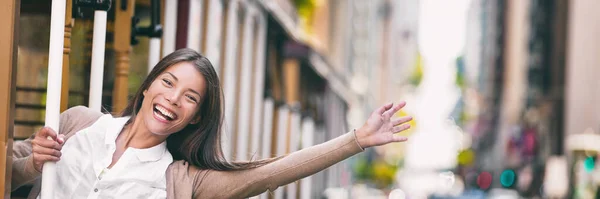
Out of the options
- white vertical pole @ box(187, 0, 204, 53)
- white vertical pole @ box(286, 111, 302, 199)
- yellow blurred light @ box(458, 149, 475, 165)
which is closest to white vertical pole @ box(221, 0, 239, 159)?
white vertical pole @ box(187, 0, 204, 53)

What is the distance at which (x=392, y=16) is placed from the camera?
309ft

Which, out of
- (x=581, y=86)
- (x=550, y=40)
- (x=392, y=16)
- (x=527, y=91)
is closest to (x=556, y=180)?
(x=581, y=86)

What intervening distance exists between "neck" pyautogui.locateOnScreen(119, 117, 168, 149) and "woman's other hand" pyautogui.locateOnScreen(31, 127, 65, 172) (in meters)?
0.24

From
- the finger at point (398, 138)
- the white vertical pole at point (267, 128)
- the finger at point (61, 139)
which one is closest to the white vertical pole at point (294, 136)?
the white vertical pole at point (267, 128)

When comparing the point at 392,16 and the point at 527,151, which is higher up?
the point at 392,16

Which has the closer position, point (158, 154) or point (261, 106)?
point (158, 154)

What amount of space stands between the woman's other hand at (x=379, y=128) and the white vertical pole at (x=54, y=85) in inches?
35.9

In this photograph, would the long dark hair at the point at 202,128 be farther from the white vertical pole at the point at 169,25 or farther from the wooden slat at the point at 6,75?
the white vertical pole at the point at 169,25

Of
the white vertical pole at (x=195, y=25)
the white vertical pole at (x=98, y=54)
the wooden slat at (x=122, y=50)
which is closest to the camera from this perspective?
the white vertical pole at (x=98, y=54)

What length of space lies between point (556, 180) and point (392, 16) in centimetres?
5885

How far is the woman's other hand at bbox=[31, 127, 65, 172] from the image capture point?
3.67 meters

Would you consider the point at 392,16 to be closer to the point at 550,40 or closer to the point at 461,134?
the point at 461,134

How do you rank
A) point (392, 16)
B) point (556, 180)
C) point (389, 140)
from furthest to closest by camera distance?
point (392, 16) → point (556, 180) → point (389, 140)

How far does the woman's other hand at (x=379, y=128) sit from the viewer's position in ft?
12.7
